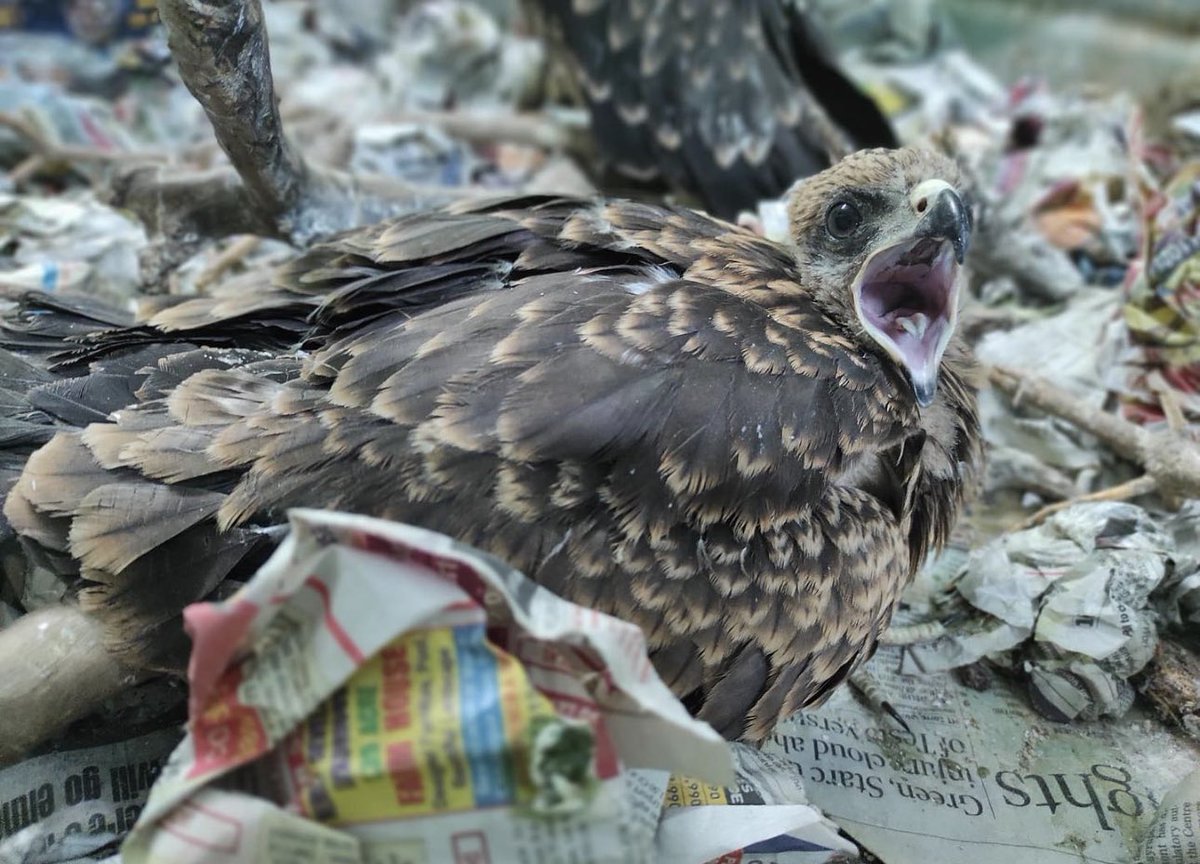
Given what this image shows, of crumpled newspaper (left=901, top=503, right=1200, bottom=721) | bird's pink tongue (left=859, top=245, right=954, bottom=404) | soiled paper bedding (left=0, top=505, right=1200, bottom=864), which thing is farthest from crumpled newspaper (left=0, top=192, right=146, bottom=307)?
crumpled newspaper (left=901, top=503, right=1200, bottom=721)

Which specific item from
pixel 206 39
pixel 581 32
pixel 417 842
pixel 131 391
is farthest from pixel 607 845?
pixel 581 32

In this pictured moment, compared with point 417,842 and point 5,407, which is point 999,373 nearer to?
point 417,842

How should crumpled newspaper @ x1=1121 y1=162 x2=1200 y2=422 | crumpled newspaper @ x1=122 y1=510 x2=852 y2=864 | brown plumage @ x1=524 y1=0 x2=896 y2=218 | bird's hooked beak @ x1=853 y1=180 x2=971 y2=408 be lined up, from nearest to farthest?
1. crumpled newspaper @ x1=122 y1=510 x2=852 y2=864
2. bird's hooked beak @ x1=853 y1=180 x2=971 y2=408
3. crumpled newspaper @ x1=1121 y1=162 x2=1200 y2=422
4. brown plumage @ x1=524 y1=0 x2=896 y2=218

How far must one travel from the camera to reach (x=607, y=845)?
62 centimetres

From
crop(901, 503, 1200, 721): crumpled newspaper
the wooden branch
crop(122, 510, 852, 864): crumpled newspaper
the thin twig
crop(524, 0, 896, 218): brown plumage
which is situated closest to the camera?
crop(122, 510, 852, 864): crumpled newspaper

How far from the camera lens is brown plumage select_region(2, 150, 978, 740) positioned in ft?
2.50

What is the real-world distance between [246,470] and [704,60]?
163cm

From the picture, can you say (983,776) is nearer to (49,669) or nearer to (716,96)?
(49,669)

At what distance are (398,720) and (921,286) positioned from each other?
2.28 ft

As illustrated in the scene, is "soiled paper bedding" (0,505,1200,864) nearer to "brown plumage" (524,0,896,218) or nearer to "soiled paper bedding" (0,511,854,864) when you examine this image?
"soiled paper bedding" (0,511,854,864)

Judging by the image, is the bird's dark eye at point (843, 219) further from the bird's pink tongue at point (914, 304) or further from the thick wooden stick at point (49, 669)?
the thick wooden stick at point (49, 669)

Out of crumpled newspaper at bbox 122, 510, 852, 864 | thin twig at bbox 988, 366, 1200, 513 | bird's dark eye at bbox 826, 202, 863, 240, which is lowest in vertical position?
thin twig at bbox 988, 366, 1200, 513

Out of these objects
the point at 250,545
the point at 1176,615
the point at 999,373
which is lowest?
the point at 1176,615

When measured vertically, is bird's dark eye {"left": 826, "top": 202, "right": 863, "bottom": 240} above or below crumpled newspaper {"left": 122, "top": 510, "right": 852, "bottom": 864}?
above
